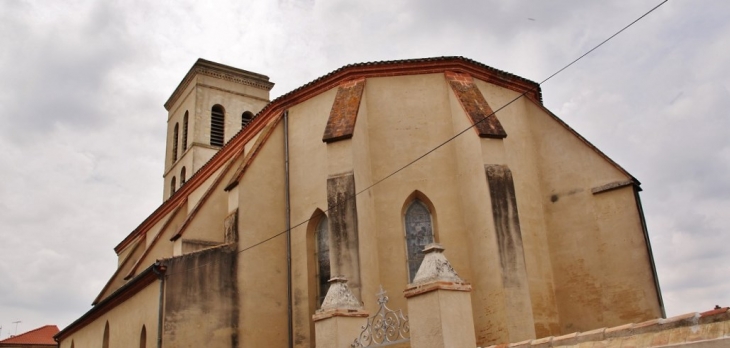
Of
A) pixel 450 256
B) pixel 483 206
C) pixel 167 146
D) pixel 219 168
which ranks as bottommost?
pixel 450 256

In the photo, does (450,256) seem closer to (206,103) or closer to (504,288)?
(504,288)

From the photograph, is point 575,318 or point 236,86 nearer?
point 575,318

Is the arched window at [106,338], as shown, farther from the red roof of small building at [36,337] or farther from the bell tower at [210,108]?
the red roof of small building at [36,337]

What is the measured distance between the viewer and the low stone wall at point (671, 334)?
5008 mm

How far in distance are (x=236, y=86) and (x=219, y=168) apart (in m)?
11.2

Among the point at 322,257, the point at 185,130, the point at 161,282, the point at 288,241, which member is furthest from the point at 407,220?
the point at 185,130

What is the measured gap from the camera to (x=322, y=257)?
1625cm

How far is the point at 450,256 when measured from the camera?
48.7 feet

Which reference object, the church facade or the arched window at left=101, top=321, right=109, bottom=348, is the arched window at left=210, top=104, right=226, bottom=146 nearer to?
the arched window at left=101, top=321, right=109, bottom=348

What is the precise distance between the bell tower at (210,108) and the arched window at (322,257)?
14.4 metres

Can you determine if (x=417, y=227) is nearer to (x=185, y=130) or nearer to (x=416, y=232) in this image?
(x=416, y=232)

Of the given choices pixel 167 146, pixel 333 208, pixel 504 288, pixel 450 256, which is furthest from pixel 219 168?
pixel 167 146

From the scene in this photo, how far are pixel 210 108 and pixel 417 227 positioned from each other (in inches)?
703

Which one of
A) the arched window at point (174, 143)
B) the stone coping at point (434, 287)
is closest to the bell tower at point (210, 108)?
the arched window at point (174, 143)
